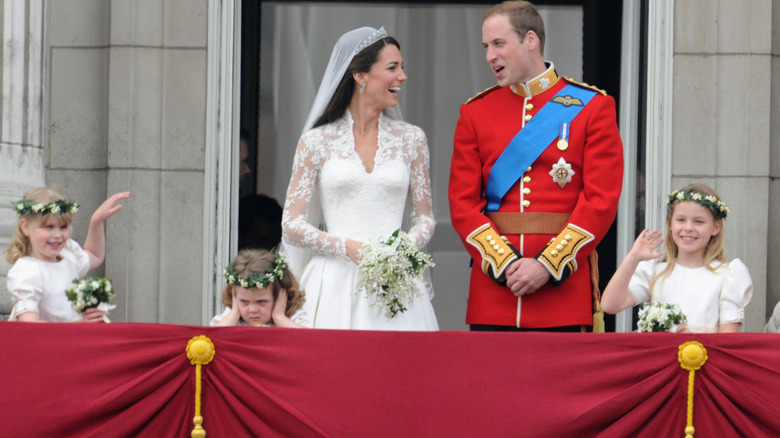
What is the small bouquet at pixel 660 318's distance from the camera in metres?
4.36

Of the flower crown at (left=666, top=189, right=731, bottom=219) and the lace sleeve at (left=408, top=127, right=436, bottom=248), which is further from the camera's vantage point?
the lace sleeve at (left=408, top=127, right=436, bottom=248)

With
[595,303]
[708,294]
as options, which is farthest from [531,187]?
[708,294]

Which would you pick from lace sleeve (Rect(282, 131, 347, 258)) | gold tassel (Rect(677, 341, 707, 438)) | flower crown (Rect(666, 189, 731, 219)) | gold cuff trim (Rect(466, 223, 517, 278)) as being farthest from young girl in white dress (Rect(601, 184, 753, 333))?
lace sleeve (Rect(282, 131, 347, 258))

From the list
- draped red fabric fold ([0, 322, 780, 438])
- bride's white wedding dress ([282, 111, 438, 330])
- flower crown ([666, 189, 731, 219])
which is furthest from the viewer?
bride's white wedding dress ([282, 111, 438, 330])

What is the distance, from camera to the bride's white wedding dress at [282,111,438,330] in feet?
16.8

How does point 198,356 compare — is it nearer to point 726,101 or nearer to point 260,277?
point 260,277

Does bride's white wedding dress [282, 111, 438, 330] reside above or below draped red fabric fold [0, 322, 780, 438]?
above

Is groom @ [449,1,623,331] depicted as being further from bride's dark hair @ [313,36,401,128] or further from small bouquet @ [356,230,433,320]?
bride's dark hair @ [313,36,401,128]

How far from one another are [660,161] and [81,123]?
3014 millimetres

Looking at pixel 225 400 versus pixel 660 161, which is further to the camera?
pixel 660 161

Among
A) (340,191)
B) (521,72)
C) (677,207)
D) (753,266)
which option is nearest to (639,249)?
(677,207)

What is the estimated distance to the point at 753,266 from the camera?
260 inches

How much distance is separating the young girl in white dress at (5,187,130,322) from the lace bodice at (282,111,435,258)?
30.1 inches

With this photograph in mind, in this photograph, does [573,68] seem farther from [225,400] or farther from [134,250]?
[225,400]
